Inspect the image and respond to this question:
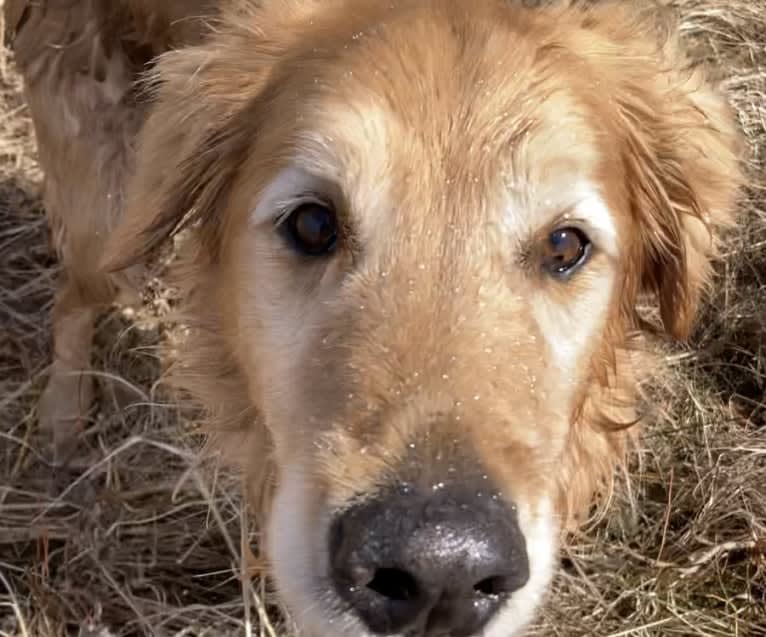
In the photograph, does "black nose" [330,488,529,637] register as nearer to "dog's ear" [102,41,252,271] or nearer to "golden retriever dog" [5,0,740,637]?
"golden retriever dog" [5,0,740,637]

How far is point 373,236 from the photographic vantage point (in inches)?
95.7

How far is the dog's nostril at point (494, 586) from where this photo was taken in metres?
2.08

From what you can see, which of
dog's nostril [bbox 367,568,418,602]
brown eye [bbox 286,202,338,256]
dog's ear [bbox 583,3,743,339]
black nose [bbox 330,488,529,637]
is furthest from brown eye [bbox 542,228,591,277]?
dog's nostril [bbox 367,568,418,602]

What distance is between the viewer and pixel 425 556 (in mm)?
1977

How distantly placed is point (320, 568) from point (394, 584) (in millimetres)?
169

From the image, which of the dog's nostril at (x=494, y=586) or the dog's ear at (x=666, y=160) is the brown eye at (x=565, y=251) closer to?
the dog's ear at (x=666, y=160)

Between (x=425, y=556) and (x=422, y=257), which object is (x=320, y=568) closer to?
(x=425, y=556)

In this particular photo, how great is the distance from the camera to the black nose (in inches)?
78.2

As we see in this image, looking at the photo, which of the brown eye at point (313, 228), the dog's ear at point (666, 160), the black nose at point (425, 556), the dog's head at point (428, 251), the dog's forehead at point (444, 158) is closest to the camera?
the black nose at point (425, 556)

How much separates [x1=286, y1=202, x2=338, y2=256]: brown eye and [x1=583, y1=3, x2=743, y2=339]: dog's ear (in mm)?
800

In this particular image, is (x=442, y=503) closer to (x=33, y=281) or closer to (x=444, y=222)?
(x=444, y=222)

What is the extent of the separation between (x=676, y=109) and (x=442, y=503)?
1.51 m

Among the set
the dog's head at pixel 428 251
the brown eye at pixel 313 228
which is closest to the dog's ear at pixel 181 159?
the dog's head at pixel 428 251

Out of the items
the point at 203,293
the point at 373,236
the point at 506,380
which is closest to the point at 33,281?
the point at 203,293
